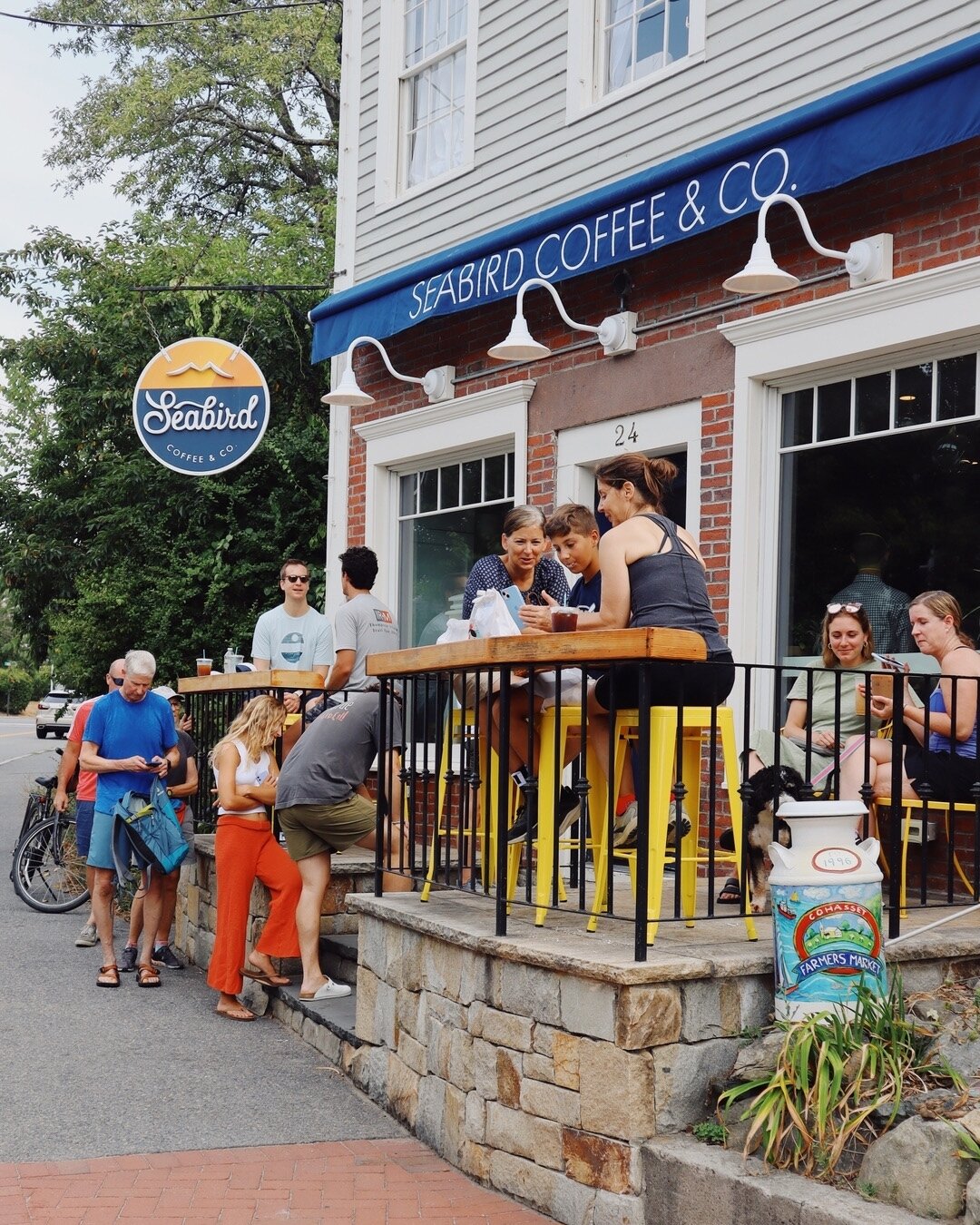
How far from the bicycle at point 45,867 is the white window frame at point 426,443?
10.2ft

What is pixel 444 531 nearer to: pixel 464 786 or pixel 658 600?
pixel 464 786

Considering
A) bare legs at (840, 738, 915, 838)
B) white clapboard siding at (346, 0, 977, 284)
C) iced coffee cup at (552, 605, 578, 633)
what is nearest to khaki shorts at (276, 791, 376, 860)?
iced coffee cup at (552, 605, 578, 633)

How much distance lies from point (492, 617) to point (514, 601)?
1.55 feet

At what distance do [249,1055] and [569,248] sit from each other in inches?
181

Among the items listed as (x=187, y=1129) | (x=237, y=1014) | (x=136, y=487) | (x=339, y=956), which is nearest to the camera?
(x=187, y=1129)

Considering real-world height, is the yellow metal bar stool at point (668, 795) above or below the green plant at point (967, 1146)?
above

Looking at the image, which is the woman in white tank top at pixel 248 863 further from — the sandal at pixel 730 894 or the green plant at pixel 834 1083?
the green plant at pixel 834 1083

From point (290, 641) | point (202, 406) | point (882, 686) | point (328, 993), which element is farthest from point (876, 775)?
A: point (202, 406)

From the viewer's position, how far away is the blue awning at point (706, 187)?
6.27m

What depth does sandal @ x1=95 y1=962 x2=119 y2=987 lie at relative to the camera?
309 inches

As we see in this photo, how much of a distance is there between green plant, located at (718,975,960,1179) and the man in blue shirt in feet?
14.8

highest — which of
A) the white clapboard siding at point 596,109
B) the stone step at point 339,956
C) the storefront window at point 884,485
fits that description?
the white clapboard siding at point 596,109

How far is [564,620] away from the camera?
Result: 5.15m

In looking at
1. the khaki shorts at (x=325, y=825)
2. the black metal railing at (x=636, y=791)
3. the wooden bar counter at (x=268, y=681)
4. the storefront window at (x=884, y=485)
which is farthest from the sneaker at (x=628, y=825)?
the wooden bar counter at (x=268, y=681)
